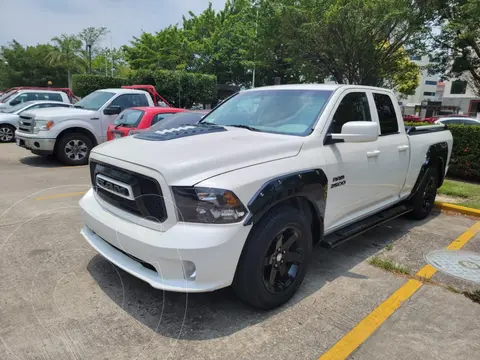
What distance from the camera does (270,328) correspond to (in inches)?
111

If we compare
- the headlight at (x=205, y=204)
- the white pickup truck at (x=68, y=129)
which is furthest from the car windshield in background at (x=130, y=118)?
the headlight at (x=205, y=204)

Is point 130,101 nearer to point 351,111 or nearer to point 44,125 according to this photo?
point 44,125

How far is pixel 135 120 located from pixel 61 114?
200cm

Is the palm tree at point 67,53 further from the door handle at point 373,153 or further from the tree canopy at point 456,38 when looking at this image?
the door handle at point 373,153

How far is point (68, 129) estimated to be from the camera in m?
9.10

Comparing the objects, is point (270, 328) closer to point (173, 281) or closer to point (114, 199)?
point (173, 281)

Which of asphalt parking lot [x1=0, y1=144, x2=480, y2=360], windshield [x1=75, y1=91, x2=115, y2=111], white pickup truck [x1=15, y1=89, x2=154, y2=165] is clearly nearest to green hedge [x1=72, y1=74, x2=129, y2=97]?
windshield [x1=75, y1=91, x2=115, y2=111]

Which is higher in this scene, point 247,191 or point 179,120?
point 179,120

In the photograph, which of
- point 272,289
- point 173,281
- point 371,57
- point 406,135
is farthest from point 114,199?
point 371,57

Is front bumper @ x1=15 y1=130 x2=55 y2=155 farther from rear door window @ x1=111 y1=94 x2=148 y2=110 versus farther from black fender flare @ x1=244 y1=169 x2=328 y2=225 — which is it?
black fender flare @ x1=244 y1=169 x2=328 y2=225

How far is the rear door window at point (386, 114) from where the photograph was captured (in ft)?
14.5

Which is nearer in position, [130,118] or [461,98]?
[130,118]

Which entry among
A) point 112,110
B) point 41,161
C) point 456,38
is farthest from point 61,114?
point 456,38

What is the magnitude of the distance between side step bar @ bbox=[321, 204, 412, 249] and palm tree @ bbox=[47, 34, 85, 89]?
52.9 meters
